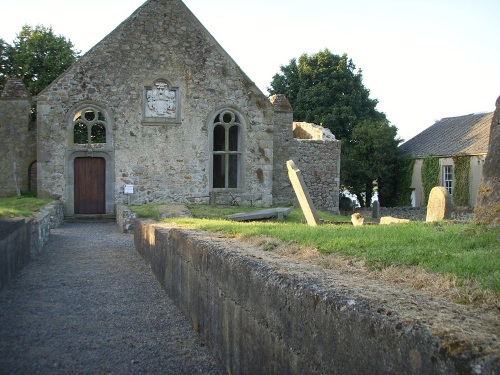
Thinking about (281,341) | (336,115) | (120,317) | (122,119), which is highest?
(336,115)

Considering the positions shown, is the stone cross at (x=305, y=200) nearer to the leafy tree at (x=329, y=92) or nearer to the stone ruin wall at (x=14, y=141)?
the stone ruin wall at (x=14, y=141)

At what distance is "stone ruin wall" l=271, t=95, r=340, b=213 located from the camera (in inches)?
1000

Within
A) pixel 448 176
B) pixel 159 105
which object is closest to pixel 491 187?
pixel 159 105

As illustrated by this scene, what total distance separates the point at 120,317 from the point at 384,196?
31.8 metres

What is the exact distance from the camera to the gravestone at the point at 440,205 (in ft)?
36.1

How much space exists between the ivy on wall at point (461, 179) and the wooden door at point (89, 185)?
63.2ft

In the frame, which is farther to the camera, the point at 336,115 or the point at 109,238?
the point at 336,115

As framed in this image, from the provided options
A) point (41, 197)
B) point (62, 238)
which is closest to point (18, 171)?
point (41, 197)

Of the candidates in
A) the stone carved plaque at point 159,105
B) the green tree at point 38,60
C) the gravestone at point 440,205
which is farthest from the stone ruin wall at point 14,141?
the gravestone at point 440,205

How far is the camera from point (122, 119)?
22.1 m

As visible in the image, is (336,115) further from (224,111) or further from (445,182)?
(224,111)

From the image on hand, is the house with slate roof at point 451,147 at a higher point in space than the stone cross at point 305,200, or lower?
higher

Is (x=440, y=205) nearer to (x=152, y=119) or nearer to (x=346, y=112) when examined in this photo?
(x=152, y=119)

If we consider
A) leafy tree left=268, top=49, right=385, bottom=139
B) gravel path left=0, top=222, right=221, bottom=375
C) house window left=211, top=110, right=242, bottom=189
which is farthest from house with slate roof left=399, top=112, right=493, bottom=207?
gravel path left=0, top=222, right=221, bottom=375
